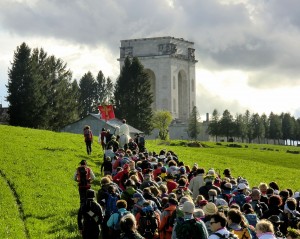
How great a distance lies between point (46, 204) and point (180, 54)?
111487mm

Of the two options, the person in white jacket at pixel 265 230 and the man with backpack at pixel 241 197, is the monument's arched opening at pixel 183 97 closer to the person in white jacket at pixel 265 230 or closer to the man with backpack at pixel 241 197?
the man with backpack at pixel 241 197

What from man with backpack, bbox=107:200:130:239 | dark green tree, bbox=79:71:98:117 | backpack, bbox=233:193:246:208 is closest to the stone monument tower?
dark green tree, bbox=79:71:98:117

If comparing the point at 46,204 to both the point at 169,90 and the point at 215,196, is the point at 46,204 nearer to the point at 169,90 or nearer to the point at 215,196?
the point at 215,196

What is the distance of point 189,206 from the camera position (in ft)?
41.3

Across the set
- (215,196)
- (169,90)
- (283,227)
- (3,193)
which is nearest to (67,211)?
(3,193)

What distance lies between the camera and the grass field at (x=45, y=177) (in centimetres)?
2038

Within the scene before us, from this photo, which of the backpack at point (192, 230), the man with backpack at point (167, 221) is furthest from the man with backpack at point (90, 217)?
the backpack at point (192, 230)

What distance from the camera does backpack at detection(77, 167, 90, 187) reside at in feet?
65.2

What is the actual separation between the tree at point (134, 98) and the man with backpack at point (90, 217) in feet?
256

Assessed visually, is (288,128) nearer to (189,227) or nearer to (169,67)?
(169,67)

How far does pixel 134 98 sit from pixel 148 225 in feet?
270

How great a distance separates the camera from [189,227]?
40.6 ft

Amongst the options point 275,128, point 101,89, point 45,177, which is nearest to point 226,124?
point 101,89

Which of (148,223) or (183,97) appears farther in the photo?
(183,97)
